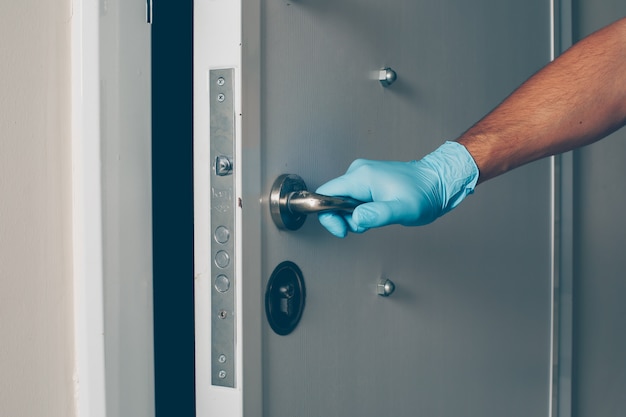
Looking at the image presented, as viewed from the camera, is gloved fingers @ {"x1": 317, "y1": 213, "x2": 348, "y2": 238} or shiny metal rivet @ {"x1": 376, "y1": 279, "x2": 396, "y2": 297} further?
shiny metal rivet @ {"x1": 376, "y1": 279, "x2": 396, "y2": 297}

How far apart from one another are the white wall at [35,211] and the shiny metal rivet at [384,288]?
0.37 metres

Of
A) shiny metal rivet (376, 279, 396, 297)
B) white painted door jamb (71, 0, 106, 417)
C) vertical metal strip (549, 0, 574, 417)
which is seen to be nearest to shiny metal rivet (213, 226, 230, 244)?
white painted door jamb (71, 0, 106, 417)

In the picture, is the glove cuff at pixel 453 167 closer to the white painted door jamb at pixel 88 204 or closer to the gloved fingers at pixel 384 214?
the gloved fingers at pixel 384 214

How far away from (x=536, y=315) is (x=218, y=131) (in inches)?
40.4

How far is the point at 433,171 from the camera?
75 cm

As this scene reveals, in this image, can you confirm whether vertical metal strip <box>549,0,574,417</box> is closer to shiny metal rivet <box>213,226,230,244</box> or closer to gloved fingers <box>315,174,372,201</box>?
gloved fingers <box>315,174,372,201</box>

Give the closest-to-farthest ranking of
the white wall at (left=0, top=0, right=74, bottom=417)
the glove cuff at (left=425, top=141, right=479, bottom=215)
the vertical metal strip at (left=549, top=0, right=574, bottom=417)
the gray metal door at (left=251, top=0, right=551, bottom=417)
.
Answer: the white wall at (left=0, top=0, right=74, bottom=417) → the gray metal door at (left=251, top=0, right=551, bottom=417) → the glove cuff at (left=425, top=141, right=479, bottom=215) → the vertical metal strip at (left=549, top=0, right=574, bottom=417)

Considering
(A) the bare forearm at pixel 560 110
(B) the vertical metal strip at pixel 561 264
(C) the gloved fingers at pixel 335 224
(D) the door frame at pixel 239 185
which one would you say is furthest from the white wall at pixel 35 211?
(B) the vertical metal strip at pixel 561 264

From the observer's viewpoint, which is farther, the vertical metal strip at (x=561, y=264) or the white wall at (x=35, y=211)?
the vertical metal strip at (x=561, y=264)

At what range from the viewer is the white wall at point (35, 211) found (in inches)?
20.3

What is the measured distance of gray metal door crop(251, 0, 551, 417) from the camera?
62cm

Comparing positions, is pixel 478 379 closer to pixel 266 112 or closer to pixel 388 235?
pixel 388 235

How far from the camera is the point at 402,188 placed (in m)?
0.69

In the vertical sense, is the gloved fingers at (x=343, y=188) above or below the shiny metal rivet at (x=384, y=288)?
above
